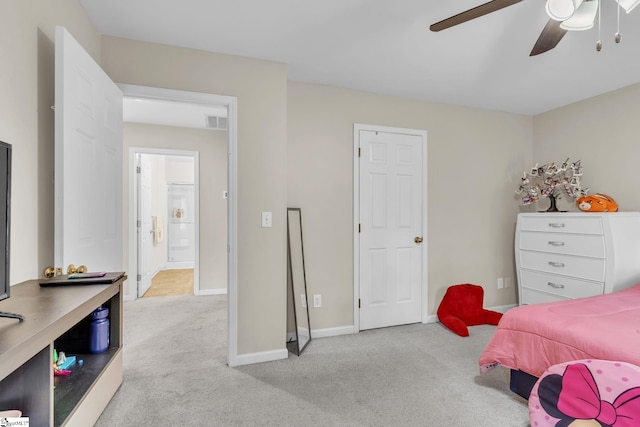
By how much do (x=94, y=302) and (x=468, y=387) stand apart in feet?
7.33

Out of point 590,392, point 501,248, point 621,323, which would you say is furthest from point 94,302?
point 501,248

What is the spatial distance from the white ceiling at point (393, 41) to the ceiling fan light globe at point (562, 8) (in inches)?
20.2

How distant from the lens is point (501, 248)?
3791mm

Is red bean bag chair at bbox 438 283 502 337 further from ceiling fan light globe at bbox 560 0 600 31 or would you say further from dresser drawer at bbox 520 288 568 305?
ceiling fan light globe at bbox 560 0 600 31

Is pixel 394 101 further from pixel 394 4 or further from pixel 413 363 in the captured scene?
pixel 413 363

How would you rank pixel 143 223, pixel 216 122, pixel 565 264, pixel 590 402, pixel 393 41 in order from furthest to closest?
pixel 143 223, pixel 216 122, pixel 565 264, pixel 393 41, pixel 590 402

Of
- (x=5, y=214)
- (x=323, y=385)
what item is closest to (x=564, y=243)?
(x=323, y=385)

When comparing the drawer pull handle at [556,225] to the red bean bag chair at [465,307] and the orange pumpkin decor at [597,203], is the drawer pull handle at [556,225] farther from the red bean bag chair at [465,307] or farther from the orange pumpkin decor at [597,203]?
the red bean bag chair at [465,307]

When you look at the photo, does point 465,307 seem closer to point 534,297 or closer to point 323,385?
point 534,297

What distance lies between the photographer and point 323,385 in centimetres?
215

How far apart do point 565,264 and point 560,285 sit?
0.21 m

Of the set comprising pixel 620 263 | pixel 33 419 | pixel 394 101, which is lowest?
pixel 33 419

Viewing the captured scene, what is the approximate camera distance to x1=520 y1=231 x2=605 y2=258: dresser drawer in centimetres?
278

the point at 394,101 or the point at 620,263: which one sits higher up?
the point at 394,101
